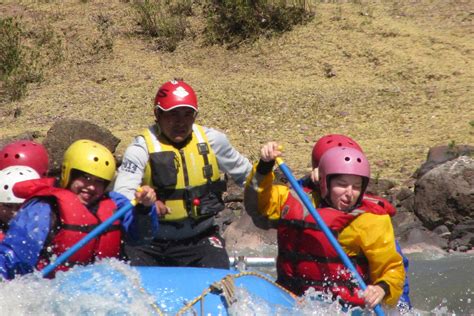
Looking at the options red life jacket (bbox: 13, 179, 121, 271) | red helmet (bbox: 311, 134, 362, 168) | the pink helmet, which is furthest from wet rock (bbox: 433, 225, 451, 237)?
red life jacket (bbox: 13, 179, 121, 271)

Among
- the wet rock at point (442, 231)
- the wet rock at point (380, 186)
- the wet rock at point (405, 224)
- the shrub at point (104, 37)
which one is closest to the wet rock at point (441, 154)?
Answer: the wet rock at point (380, 186)

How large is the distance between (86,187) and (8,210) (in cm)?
59

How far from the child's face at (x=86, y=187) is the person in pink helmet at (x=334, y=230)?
82 centimetres

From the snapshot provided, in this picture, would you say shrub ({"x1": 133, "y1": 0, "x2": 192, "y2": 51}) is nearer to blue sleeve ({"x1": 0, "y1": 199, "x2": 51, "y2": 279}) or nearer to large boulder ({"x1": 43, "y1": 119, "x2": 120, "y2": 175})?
large boulder ({"x1": 43, "y1": 119, "x2": 120, "y2": 175})

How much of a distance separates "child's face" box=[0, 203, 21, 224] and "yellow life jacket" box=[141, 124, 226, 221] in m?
A: 0.75

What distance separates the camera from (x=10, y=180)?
206 inches

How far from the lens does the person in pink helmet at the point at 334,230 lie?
4871 millimetres

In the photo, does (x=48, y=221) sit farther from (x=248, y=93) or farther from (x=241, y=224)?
(x=248, y=93)

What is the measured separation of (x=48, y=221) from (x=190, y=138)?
1092 millimetres

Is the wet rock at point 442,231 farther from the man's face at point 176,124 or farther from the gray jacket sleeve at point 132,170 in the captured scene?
the gray jacket sleeve at point 132,170

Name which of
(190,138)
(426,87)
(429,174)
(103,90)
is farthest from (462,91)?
(190,138)

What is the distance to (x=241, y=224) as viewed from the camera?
8703 millimetres

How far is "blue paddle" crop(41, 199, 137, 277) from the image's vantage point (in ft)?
15.3

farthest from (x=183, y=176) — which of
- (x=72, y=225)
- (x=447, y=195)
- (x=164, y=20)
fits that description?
(x=164, y=20)
